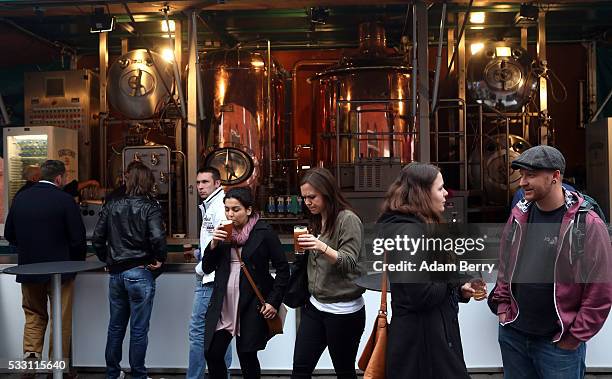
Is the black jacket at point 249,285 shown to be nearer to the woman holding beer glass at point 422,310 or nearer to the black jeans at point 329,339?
the black jeans at point 329,339

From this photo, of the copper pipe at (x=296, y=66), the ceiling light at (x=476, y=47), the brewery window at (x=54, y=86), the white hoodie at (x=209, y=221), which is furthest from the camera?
the copper pipe at (x=296, y=66)

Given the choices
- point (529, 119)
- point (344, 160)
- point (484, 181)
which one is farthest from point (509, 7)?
point (344, 160)

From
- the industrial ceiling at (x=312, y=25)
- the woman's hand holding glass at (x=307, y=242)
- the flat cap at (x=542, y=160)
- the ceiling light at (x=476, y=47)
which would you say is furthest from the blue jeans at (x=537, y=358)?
the ceiling light at (x=476, y=47)

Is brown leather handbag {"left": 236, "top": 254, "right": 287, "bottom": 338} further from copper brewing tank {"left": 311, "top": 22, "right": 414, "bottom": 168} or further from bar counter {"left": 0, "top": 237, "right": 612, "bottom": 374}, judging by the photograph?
copper brewing tank {"left": 311, "top": 22, "right": 414, "bottom": 168}

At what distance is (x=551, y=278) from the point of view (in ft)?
9.77

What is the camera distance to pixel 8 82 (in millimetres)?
10320

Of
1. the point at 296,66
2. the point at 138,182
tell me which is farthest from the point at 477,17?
the point at 138,182

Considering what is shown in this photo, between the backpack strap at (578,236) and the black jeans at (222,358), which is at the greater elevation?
the backpack strap at (578,236)

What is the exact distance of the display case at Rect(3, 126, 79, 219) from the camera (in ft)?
26.3

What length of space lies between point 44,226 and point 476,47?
6400 mm

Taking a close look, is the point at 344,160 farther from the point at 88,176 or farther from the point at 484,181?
the point at 88,176

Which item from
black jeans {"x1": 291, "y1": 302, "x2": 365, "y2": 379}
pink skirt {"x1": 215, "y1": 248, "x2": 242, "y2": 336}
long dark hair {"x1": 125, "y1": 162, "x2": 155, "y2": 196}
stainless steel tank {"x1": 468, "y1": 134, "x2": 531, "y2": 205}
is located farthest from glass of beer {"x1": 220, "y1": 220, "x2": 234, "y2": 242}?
stainless steel tank {"x1": 468, "y1": 134, "x2": 531, "y2": 205}

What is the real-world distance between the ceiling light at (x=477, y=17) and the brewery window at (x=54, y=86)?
5.99 metres

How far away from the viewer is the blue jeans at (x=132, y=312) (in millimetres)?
5008
